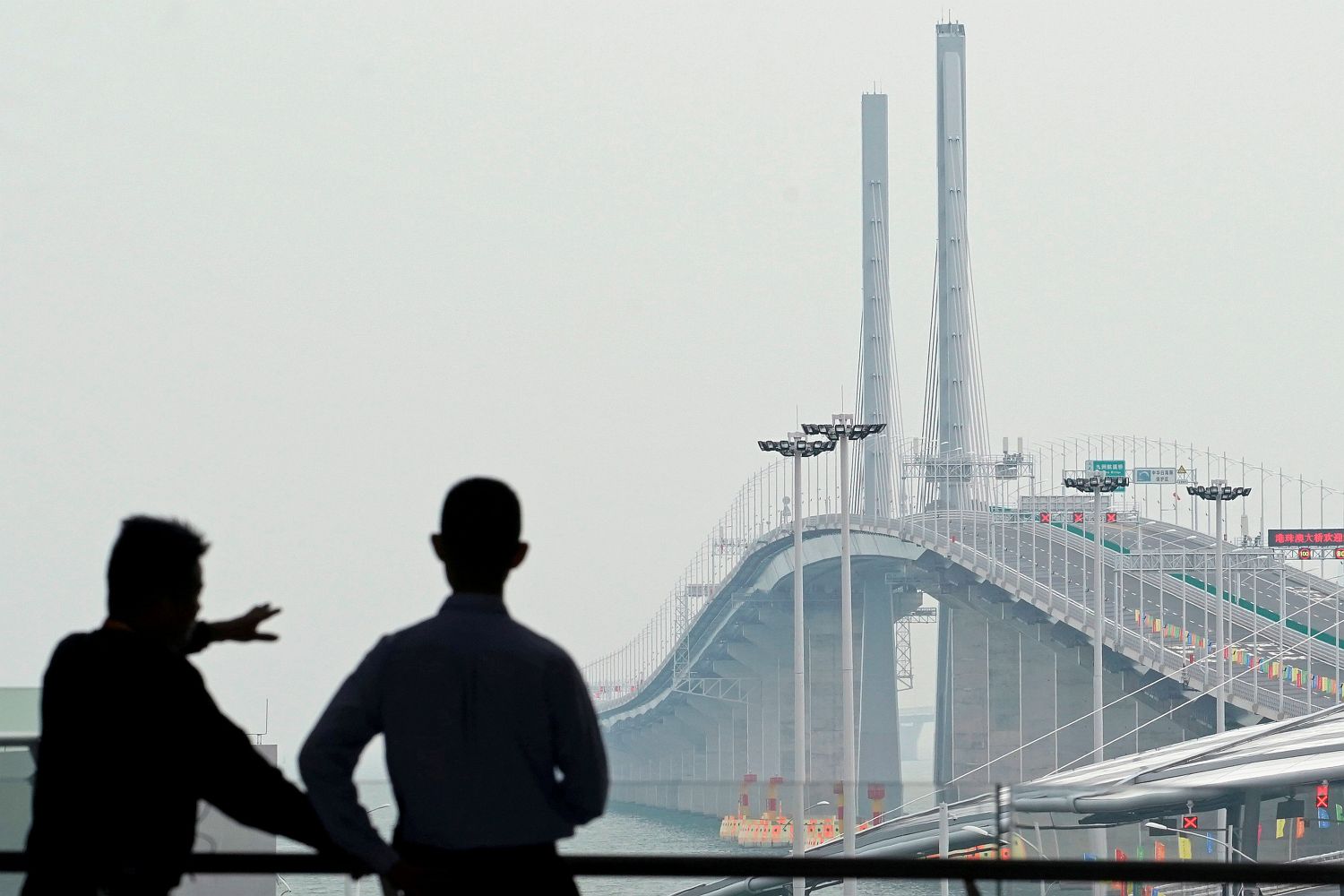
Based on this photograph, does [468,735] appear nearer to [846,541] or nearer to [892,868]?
[892,868]

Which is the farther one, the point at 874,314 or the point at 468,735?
the point at 874,314

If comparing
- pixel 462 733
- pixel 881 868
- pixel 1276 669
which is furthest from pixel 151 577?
pixel 1276 669

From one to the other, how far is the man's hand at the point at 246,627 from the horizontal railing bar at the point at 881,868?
1.34 feet

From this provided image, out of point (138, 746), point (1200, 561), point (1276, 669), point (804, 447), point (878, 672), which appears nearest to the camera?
point (138, 746)

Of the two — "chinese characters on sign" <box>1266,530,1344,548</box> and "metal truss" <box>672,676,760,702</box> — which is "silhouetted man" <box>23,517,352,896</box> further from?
"metal truss" <box>672,676,760,702</box>

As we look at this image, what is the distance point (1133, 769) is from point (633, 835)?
3172cm

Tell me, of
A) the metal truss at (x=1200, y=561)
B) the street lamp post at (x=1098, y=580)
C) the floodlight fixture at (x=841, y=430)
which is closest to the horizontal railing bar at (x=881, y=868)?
the floodlight fixture at (x=841, y=430)

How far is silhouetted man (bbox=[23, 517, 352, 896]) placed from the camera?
2.96 meters

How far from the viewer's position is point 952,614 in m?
90.1

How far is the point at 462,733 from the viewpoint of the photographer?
3.06 meters

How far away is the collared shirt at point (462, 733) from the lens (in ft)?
10.0

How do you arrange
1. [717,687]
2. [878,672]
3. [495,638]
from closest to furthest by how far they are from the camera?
[495,638], [878,672], [717,687]

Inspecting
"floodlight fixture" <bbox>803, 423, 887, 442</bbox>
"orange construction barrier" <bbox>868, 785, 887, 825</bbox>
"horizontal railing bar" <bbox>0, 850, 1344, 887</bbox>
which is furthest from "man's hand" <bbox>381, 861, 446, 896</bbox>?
"floodlight fixture" <bbox>803, 423, 887, 442</bbox>

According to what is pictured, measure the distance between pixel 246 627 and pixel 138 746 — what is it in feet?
1.84
